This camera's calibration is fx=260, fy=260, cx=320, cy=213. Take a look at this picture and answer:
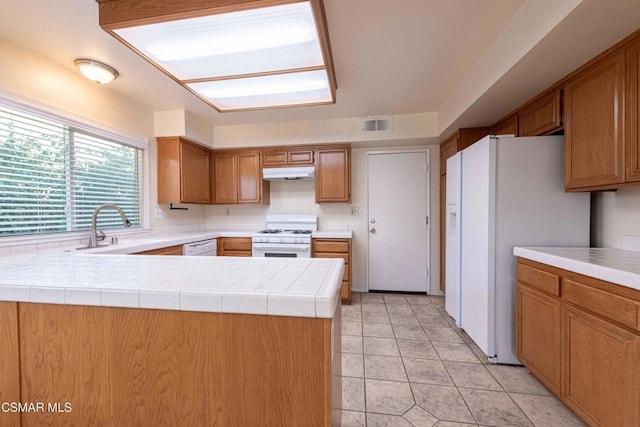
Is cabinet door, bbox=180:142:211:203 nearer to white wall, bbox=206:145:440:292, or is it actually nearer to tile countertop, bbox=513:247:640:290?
white wall, bbox=206:145:440:292

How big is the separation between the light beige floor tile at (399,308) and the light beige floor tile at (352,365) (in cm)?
107

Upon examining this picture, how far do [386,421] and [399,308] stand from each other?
5.71 feet

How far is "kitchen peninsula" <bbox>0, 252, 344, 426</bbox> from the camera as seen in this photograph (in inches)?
28.7

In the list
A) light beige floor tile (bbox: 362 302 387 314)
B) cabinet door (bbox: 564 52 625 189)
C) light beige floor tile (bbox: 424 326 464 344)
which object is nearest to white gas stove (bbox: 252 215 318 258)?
light beige floor tile (bbox: 362 302 387 314)

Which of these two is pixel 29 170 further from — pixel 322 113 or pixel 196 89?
pixel 322 113

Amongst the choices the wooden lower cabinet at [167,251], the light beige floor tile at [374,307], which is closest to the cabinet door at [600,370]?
the light beige floor tile at [374,307]

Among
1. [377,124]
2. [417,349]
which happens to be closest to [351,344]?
[417,349]

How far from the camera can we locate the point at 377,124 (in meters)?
3.28

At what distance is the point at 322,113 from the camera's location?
3.22m

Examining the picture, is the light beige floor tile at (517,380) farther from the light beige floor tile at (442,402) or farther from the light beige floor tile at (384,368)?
the light beige floor tile at (384,368)

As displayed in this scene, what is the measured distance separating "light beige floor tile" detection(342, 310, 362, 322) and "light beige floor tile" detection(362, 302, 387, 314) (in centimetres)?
13

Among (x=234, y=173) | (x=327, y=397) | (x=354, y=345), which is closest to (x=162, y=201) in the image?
(x=234, y=173)

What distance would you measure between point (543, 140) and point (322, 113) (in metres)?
2.19

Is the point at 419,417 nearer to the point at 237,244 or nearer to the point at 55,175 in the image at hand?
the point at 237,244
